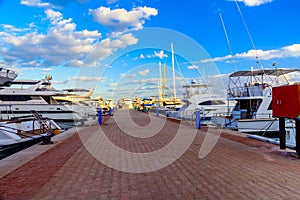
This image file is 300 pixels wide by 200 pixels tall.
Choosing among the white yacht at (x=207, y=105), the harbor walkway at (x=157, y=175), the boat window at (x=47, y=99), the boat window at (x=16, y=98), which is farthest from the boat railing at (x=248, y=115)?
the boat window at (x=16, y=98)

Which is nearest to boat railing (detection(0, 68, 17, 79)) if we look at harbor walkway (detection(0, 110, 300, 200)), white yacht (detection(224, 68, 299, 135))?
harbor walkway (detection(0, 110, 300, 200))

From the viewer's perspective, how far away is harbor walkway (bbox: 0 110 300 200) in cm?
478

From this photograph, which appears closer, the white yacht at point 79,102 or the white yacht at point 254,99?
the white yacht at point 254,99

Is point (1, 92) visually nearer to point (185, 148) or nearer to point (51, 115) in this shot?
point (51, 115)

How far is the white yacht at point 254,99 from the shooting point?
16870mm

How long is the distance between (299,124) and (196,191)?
4.22 m

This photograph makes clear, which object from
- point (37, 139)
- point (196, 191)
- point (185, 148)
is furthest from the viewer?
point (37, 139)

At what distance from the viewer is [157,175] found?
599 cm

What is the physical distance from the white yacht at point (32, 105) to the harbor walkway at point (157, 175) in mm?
19628

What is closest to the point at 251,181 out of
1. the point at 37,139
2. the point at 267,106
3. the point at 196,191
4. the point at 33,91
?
the point at 196,191

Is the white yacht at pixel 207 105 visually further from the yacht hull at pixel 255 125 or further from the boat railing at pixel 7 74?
the boat railing at pixel 7 74

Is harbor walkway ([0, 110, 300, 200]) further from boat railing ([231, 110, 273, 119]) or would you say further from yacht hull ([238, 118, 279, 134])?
boat railing ([231, 110, 273, 119])

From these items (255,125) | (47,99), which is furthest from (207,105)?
(47,99)

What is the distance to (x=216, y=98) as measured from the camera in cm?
3103
